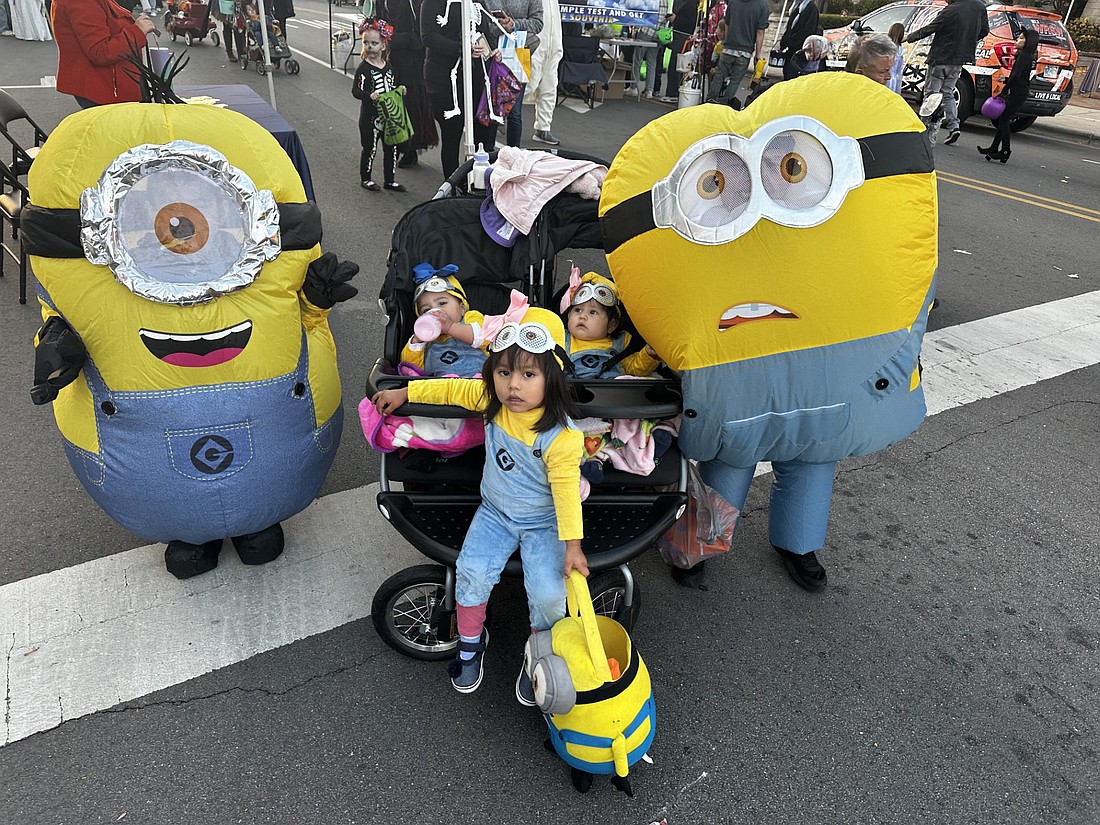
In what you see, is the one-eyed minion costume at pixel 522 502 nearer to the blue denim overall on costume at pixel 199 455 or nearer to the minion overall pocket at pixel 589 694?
the minion overall pocket at pixel 589 694

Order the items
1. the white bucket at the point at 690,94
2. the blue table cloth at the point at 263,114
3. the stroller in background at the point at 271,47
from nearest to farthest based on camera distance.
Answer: the blue table cloth at the point at 263,114 → the white bucket at the point at 690,94 → the stroller in background at the point at 271,47

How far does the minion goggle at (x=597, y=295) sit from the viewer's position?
2.91 meters

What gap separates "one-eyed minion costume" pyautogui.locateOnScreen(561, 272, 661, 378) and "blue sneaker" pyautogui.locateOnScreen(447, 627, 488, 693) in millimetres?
1066

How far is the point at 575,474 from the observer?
88.9 inches

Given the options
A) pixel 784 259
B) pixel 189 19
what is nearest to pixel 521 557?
pixel 784 259

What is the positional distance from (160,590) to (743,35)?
1043cm

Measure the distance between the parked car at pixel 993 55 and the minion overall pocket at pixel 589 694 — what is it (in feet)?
37.1

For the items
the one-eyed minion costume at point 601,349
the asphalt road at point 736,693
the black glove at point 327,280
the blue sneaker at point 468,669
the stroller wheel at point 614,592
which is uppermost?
the black glove at point 327,280

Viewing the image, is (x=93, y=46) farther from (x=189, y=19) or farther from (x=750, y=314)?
(x=189, y=19)

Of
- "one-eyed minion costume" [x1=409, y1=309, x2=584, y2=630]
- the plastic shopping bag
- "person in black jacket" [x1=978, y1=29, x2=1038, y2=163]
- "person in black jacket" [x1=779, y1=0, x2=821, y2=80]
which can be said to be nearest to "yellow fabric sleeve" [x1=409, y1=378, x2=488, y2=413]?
"one-eyed minion costume" [x1=409, y1=309, x2=584, y2=630]

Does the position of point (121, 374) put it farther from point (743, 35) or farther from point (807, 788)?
point (743, 35)

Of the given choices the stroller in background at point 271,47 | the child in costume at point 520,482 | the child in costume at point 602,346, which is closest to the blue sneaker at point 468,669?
the child in costume at point 520,482

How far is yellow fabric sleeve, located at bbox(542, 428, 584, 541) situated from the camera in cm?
224

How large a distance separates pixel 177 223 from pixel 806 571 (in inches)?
105
